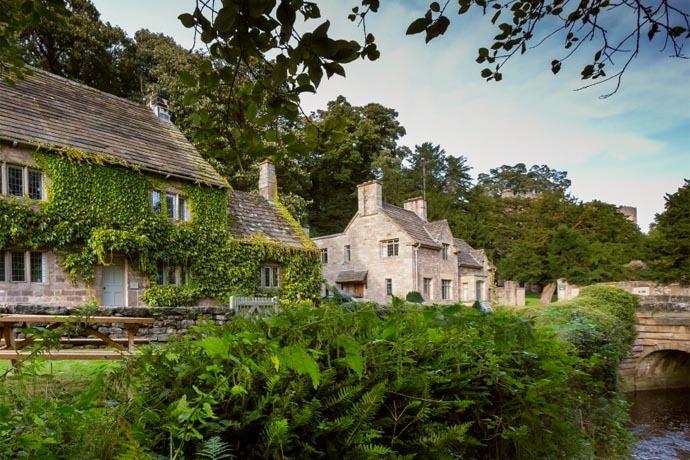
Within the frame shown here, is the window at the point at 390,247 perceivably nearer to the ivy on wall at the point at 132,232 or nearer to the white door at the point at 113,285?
the ivy on wall at the point at 132,232

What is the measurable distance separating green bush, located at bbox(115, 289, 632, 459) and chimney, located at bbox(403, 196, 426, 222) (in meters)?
35.7

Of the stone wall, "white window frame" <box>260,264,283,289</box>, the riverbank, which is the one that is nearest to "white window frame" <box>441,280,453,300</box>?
"white window frame" <box>260,264,283,289</box>

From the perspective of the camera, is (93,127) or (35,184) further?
(93,127)

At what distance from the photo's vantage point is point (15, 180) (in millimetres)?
14312

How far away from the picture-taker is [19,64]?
14.0 ft

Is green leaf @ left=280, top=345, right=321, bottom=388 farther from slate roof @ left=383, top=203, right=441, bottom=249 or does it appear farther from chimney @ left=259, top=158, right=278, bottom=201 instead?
slate roof @ left=383, top=203, right=441, bottom=249

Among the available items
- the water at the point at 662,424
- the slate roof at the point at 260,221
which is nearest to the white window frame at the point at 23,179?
the slate roof at the point at 260,221

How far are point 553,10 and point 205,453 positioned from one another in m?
4.48

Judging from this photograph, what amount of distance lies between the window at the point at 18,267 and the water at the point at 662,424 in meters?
17.8

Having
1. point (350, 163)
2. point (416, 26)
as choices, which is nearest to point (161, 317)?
point (416, 26)

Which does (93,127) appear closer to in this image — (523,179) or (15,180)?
(15,180)

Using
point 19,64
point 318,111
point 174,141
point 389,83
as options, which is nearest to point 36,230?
point 174,141

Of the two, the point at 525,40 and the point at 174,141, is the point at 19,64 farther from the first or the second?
the point at 174,141

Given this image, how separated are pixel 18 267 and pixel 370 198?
23863 millimetres
